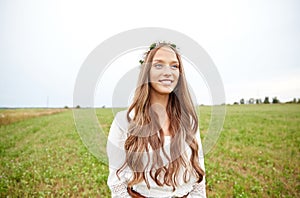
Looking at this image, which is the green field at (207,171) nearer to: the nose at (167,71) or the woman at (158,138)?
the woman at (158,138)

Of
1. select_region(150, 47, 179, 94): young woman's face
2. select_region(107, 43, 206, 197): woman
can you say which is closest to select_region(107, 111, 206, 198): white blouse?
select_region(107, 43, 206, 197): woman

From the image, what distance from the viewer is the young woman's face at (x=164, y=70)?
1.81 meters

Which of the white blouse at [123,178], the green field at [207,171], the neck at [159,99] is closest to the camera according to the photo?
the white blouse at [123,178]

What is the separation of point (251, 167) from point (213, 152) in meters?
1.66

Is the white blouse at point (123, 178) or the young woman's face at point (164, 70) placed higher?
the young woman's face at point (164, 70)

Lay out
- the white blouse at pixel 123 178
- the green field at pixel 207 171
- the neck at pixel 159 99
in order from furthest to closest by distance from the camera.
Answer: the green field at pixel 207 171, the neck at pixel 159 99, the white blouse at pixel 123 178

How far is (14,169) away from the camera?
6262mm

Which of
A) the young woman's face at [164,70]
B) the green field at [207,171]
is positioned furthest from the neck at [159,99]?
the green field at [207,171]

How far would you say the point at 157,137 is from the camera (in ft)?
6.33

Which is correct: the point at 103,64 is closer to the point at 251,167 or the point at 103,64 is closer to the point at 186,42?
the point at 186,42

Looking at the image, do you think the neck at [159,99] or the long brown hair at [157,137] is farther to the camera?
the neck at [159,99]

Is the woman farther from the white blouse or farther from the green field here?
the green field

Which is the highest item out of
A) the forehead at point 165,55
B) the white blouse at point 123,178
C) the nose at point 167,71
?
the forehead at point 165,55

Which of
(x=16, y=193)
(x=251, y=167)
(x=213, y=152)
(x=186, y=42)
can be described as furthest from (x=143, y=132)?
(x=213, y=152)
